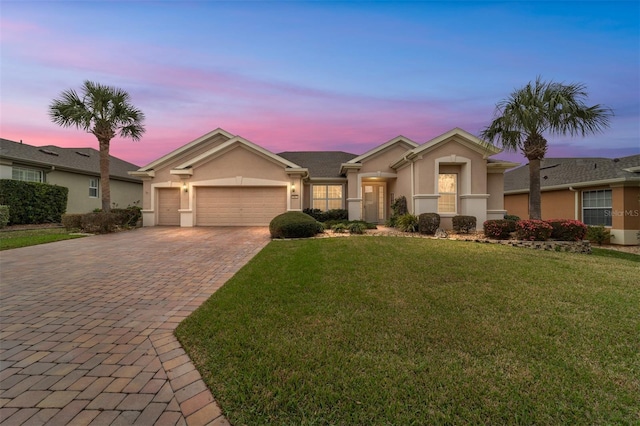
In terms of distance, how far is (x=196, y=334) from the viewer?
3.21m

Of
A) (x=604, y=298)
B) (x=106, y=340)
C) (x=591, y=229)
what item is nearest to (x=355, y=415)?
(x=106, y=340)

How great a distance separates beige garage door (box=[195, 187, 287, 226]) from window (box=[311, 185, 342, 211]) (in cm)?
279

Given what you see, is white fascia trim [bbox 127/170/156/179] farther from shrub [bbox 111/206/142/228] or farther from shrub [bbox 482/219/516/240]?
shrub [bbox 482/219/516/240]

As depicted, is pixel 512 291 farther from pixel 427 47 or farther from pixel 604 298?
pixel 427 47

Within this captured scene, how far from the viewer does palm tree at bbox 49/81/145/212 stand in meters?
13.3

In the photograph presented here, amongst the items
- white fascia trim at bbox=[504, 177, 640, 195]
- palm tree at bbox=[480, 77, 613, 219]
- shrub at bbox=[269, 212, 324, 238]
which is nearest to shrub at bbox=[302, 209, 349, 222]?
shrub at bbox=[269, 212, 324, 238]

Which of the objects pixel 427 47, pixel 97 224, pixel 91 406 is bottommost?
pixel 91 406

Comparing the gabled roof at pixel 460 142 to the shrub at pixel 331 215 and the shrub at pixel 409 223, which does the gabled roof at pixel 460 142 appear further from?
the shrub at pixel 331 215

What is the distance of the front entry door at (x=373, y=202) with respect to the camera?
17.7m

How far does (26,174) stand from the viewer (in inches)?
623

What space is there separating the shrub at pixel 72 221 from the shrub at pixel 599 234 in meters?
25.9

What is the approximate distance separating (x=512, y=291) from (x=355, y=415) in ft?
13.6

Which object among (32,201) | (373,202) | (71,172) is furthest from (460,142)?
(71,172)

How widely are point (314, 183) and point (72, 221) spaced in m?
13.2
